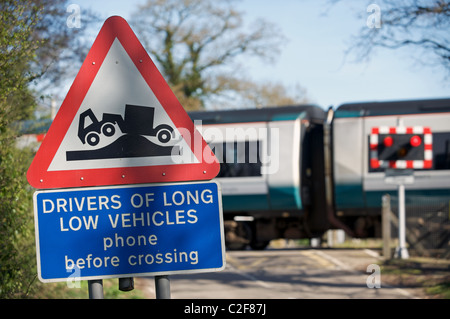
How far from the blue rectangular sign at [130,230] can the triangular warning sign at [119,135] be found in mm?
66

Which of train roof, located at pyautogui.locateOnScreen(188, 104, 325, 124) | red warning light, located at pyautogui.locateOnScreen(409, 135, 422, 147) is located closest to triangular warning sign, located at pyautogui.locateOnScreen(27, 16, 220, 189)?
red warning light, located at pyautogui.locateOnScreen(409, 135, 422, 147)

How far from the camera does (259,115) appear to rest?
16859 millimetres

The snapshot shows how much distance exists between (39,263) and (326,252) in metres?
14.5

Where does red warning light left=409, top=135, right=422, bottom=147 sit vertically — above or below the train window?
above

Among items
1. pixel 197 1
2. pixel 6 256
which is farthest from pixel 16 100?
pixel 197 1

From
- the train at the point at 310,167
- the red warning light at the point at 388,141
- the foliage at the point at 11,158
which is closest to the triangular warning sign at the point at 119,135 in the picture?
the foliage at the point at 11,158

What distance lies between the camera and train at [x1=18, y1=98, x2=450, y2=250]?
16.2 metres

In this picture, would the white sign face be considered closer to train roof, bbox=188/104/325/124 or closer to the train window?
the train window

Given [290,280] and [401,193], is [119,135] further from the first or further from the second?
[401,193]

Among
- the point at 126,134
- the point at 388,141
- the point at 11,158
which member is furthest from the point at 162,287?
the point at 388,141

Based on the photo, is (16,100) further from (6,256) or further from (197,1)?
(197,1)

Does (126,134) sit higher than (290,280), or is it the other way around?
(126,134)

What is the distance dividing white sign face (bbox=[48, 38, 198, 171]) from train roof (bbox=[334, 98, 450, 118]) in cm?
1406

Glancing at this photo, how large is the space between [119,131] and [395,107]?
561 inches
